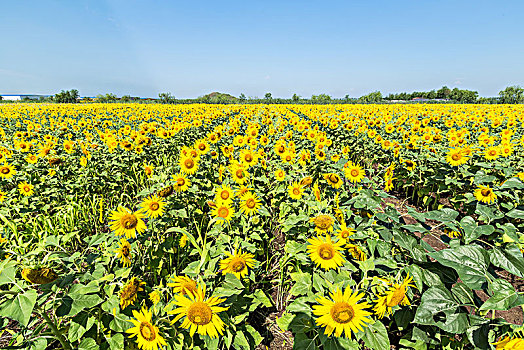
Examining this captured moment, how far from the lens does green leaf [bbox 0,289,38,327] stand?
1.14 metres

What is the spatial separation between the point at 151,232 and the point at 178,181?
771mm

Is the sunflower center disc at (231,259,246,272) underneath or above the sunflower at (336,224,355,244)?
underneath

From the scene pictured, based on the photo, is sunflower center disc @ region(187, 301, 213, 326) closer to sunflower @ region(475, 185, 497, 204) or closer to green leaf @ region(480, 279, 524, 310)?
green leaf @ region(480, 279, 524, 310)

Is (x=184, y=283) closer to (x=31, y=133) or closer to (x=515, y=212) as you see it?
(x=515, y=212)

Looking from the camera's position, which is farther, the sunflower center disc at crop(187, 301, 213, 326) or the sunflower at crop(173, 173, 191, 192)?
the sunflower at crop(173, 173, 191, 192)

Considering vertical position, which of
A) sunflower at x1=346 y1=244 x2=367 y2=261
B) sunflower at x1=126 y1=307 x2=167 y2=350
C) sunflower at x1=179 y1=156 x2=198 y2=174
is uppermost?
sunflower at x1=179 y1=156 x2=198 y2=174

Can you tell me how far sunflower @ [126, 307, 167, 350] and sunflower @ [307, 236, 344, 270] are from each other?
3.55 ft

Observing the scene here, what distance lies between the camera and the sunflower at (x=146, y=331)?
137cm

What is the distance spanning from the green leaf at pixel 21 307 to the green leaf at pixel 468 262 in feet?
7.19

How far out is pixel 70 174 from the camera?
15.9 ft

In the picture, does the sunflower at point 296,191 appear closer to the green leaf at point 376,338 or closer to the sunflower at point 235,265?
the sunflower at point 235,265

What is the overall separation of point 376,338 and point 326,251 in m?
0.58

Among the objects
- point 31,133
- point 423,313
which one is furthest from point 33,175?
point 423,313

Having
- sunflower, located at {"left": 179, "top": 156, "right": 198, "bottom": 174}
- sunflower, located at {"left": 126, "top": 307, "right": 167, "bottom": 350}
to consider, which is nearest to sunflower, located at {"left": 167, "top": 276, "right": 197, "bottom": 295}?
sunflower, located at {"left": 126, "top": 307, "right": 167, "bottom": 350}
